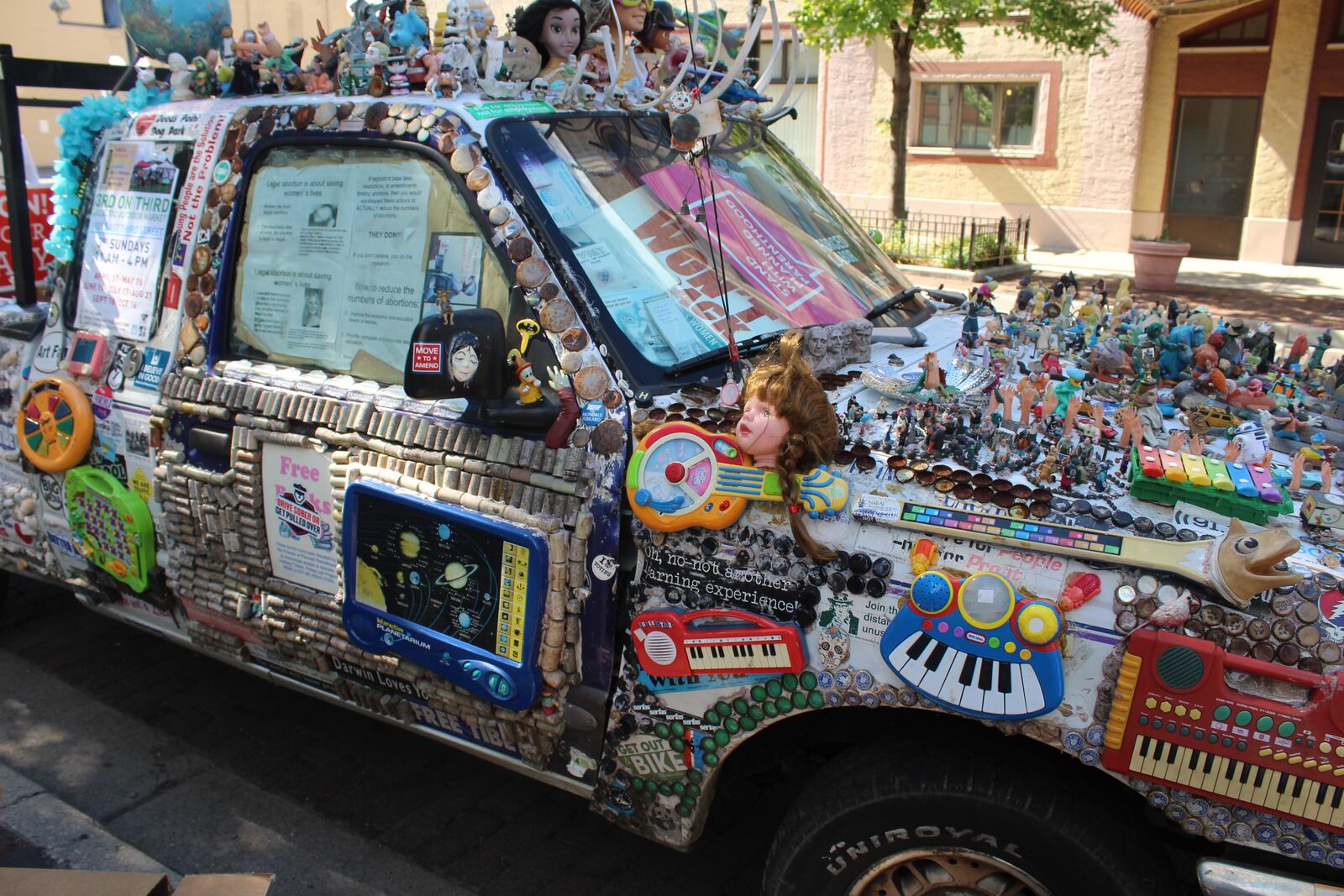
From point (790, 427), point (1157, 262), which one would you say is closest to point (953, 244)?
point (1157, 262)

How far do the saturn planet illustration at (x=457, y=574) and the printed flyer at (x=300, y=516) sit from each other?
44 cm

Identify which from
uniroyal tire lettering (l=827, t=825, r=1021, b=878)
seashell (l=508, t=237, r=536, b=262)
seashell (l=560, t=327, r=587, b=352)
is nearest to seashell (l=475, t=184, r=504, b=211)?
seashell (l=508, t=237, r=536, b=262)

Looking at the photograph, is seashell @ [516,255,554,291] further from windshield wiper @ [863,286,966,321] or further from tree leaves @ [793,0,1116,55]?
tree leaves @ [793,0,1116,55]

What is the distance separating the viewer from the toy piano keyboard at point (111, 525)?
3355mm

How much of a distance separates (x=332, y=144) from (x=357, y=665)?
1467 mm

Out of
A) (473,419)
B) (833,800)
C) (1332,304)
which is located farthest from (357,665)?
(1332,304)

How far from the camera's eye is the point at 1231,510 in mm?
2088

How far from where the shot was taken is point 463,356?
2.33 m

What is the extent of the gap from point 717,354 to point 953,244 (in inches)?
473

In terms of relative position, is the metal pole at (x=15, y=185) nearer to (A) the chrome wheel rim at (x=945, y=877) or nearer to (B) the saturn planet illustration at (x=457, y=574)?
(B) the saturn planet illustration at (x=457, y=574)

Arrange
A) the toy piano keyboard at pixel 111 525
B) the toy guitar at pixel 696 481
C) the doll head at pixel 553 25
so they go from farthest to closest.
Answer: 1. the doll head at pixel 553 25
2. the toy piano keyboard at pixel 111 525
3. the toy guitar at pixel 696 481

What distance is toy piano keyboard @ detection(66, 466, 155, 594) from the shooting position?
11.0 feet

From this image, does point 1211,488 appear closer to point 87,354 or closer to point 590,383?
point 590,383

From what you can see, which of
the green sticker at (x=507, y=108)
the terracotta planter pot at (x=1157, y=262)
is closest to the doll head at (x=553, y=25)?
the green sticker at (x=507, y=108)
